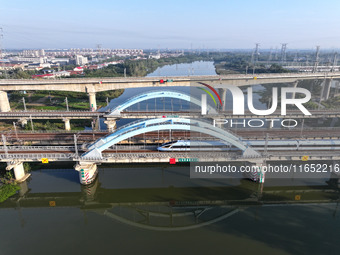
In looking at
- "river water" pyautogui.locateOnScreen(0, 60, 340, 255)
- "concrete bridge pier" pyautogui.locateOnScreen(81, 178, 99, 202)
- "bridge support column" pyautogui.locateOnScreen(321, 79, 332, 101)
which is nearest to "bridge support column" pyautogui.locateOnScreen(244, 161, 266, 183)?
"river water" pyautogui.locateOnScreen(0, 60, 340, 255)

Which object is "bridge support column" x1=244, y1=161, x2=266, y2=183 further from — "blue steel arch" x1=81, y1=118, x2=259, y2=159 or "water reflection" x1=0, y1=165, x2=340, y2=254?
"blue steel arch" x1=81, y1=118, x2=259, y2=159

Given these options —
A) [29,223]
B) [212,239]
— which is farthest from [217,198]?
[29,223]

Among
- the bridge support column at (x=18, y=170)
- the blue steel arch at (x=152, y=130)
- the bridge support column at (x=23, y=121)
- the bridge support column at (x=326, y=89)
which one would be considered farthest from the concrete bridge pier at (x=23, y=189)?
the bridge support column at (x=326, y=89)

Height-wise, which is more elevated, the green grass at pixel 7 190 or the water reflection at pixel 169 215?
the green grass at pixel 7 190

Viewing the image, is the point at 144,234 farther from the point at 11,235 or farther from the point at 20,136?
the point at 20,136

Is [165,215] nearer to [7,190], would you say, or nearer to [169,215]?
[169,215]

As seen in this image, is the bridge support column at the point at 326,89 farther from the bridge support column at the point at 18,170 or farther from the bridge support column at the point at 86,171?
the bridge support column at the point at 18,170
